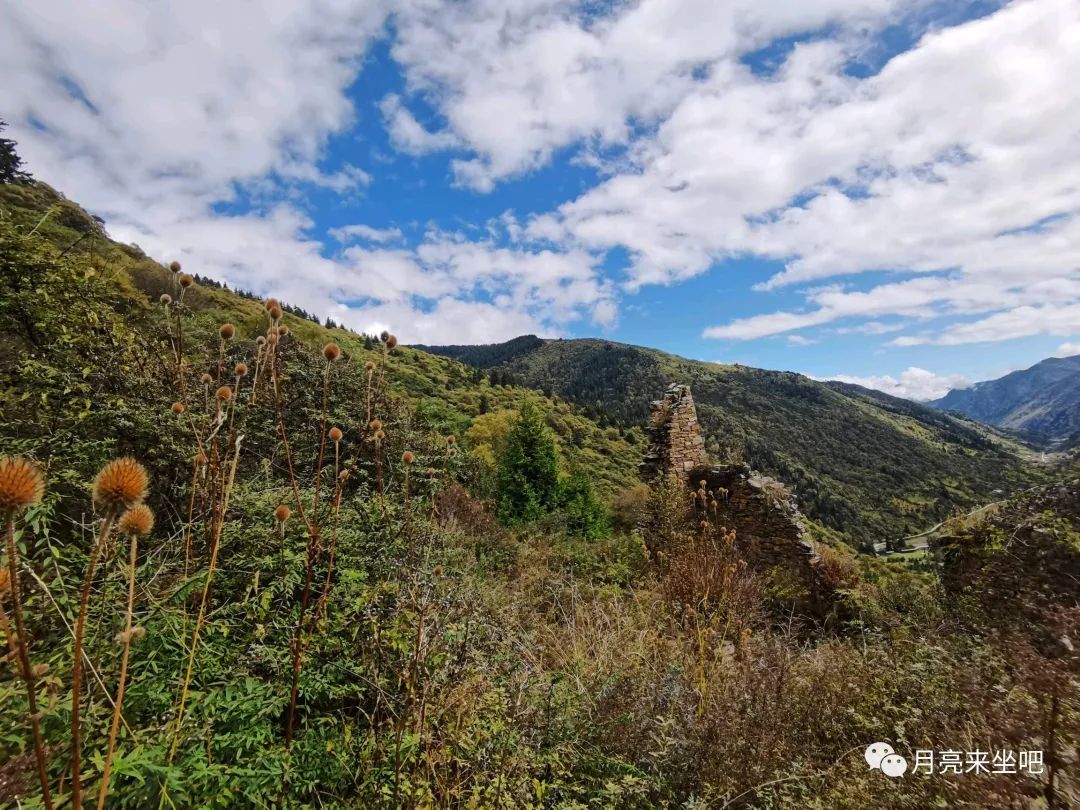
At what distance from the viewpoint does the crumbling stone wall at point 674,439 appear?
11.0 m

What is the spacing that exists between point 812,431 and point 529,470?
115344 mm

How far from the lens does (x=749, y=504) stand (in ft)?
30.0

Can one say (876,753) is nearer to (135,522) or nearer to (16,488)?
(135,522)

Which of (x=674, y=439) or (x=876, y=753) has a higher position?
(x=674, y=439)

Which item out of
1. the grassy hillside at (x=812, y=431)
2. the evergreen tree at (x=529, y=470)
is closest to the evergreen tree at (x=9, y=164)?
the evergreen tree at (x=529, y=470)

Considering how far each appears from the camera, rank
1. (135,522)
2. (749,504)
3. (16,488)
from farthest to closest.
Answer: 1. (749,504)
2. (135,522)
3. (16,488)

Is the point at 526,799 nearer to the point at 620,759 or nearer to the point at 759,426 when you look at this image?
the point at 620,759

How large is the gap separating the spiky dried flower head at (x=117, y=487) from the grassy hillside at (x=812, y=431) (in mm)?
48715

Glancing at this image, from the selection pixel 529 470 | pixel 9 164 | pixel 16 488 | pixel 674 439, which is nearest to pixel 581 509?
pixel 529 470

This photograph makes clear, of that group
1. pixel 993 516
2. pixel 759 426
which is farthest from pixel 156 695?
pixel 759 426

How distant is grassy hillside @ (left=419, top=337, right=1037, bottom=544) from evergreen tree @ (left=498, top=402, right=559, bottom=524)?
118 feet

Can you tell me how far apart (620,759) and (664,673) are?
1.22m

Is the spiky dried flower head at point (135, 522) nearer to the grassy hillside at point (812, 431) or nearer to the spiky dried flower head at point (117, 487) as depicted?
the spiky dried flower head at point (117, 487)

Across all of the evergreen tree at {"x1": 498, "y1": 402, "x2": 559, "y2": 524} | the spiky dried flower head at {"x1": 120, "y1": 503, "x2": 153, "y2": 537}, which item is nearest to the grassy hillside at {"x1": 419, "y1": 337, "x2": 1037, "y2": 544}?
the evergreen tree at {"x1": 498, "y1": 402, "x2": 559, "y2": 524}
